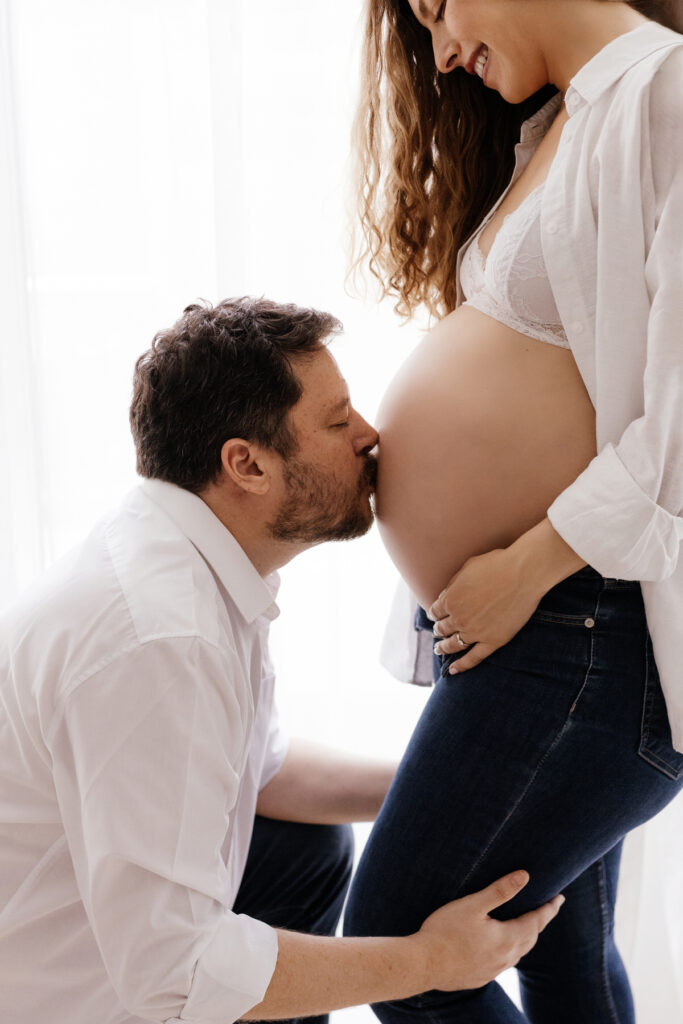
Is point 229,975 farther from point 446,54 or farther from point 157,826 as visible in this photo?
point 446,54

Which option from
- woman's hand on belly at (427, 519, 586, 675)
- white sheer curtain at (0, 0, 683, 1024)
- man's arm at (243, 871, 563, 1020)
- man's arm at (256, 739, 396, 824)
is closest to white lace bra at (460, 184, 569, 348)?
woman's hand on belly at (427, 519, 586, 675)

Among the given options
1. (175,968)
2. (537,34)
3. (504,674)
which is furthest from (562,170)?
(175,968)

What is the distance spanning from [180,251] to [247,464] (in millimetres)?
739

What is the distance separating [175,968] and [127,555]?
386 millimetres

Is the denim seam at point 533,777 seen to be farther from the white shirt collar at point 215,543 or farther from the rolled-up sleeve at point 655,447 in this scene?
the white shirt collar at point 215,543

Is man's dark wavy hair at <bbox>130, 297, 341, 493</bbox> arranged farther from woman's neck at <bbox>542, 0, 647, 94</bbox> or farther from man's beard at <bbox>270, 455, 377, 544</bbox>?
woman's neck at <bbox>542, 0, 647, 94</bbox>

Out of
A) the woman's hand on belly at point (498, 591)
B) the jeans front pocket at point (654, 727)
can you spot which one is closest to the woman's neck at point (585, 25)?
the woman's hand on belly at point (498, 591)

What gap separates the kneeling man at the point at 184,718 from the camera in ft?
2.94

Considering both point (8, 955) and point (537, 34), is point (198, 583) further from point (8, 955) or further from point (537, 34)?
point (537, 34)

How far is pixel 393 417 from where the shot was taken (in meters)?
1.11

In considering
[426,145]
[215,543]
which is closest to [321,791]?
[215,543]

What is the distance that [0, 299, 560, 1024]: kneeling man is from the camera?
90 centimetres

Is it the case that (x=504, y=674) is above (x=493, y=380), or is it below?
below

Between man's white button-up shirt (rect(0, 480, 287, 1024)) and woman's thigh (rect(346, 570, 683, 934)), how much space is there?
0.58 ft
